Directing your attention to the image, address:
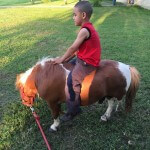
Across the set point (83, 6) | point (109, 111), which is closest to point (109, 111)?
point (109, 111)

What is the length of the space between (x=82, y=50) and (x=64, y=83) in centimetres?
51

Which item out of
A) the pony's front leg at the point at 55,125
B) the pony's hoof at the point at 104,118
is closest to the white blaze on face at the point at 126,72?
the pony's hoof at the point at 104,118

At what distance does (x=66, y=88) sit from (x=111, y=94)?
0.68 metres

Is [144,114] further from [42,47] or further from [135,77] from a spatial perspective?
[42,47]

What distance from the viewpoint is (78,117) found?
4.68 metres

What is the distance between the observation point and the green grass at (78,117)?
408cm

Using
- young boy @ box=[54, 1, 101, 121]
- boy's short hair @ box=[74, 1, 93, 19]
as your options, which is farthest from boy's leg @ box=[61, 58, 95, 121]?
boy's short hair @ box=[74, 1, 93, 19]

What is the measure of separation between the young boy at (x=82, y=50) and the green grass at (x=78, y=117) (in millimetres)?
515

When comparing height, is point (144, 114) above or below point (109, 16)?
above

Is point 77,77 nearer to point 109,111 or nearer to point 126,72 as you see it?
point 126,72

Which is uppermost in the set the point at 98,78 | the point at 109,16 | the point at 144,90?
the point at 98,78

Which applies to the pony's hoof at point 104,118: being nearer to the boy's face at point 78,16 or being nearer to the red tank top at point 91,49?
the red tank top at point 91,49

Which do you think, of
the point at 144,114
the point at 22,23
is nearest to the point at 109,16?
the point at 22,23

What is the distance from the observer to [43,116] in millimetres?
4699
